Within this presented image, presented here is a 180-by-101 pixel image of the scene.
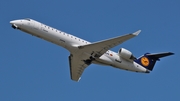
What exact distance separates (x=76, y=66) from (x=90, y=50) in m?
3.50

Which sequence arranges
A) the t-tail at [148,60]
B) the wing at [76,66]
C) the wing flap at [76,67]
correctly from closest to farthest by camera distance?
1. the wing at [76,66]
2. the wing flap at [76,67]
3. the t-tail at [148,60]

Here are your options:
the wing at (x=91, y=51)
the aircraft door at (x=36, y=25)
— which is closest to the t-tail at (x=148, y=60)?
the wing at (x=91, y=51)

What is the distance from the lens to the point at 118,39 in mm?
30766

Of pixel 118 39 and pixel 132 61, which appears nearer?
pixel 118 39

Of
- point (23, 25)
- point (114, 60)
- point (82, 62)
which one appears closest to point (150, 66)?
point (114, 60)

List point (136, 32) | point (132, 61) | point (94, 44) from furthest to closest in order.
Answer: point (132, 61) < point (94, 44) < point (136, 32)

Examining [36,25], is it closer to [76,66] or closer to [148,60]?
[76,66]

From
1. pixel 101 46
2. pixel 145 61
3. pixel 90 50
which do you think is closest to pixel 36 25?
pixel 90 50

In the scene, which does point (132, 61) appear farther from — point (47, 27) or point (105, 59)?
point (47, 27)

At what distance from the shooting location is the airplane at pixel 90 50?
104ft

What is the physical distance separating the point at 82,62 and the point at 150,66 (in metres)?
5.81

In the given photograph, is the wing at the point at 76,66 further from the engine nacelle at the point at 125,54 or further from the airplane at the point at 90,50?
the engine nacelle at the point at 125,54

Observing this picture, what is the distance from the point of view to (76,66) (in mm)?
35188

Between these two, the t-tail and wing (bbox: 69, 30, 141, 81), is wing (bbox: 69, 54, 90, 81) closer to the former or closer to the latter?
wing (bbox: 69, 30, 141, 81)
